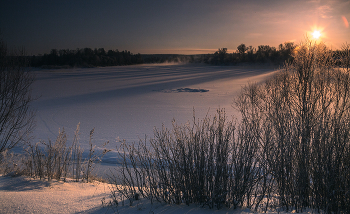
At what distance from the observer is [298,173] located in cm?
379

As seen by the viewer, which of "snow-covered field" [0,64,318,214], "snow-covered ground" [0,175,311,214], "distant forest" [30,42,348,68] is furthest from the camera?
"distant forest" [30,42,348,68]

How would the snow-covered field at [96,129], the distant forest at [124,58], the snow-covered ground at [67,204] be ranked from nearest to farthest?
1. the snow-covered ground at [67,204]
2. the snow-covered field at [96,129]
3. the distant forest at [124,58]

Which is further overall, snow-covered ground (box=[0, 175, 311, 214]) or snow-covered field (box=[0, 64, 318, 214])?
snow-covered field (box=[0, 64, 318, 214])

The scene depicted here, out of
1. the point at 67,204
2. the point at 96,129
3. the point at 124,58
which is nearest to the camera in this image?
the point at 67,204

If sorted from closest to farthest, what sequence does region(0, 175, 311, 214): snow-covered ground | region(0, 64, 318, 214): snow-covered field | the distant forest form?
region(0, 175, 311, 214): snow-covered ground, region(0, 64, 318, 214): snow-covered field, the distant forest

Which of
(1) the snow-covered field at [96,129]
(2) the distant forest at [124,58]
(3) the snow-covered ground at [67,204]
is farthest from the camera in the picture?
(2) the distant forest at [124,58]

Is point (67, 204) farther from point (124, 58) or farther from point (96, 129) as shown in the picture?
point (124, 58)

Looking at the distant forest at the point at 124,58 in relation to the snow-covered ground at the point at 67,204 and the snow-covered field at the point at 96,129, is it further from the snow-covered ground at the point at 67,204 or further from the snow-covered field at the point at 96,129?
the snow-covered ground at the point at 67,204

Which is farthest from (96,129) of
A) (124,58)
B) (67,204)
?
(124,58)

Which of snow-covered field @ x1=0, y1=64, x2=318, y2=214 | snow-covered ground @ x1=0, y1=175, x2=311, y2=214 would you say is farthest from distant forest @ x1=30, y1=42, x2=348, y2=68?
snow-covered ground @ x1=0, y1=175, x2=311, y2=214

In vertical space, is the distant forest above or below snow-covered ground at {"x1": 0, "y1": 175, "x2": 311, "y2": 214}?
above

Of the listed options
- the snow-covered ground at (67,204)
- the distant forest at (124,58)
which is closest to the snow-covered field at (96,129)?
the snow-covered ground at (67,204)

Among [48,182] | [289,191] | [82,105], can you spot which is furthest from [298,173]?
[82,105]

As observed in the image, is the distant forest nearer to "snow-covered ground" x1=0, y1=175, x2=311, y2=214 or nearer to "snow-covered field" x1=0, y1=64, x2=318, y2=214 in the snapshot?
"snow-covered field" x1=0, y1=64, x2=318, y2=214
